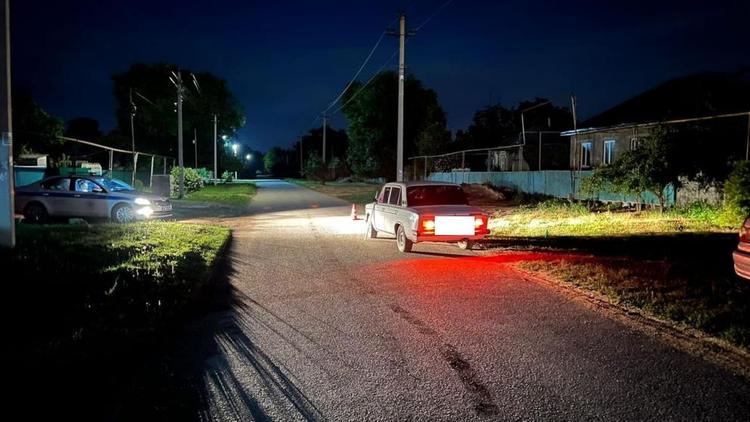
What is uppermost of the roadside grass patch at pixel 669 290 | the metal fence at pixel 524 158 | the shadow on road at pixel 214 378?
the metal fence at pixel 524 158

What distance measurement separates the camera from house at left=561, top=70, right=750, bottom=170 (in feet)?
71.6

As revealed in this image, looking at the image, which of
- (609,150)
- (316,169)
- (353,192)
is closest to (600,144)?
(609,150)

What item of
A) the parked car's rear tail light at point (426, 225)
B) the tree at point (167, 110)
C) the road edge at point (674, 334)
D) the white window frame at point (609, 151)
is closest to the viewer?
the road edge at point (674, 334)

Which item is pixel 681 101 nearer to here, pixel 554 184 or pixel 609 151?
pixel 609 151

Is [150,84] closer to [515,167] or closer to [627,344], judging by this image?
[515,167]

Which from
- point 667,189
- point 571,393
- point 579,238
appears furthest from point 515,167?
point 571,393

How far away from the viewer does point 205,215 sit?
22.1 m

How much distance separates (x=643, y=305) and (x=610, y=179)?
12.0 meters

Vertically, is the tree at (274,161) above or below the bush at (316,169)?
above

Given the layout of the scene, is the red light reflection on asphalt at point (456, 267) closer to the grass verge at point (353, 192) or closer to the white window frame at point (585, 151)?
the white window frame at point (585, 151)

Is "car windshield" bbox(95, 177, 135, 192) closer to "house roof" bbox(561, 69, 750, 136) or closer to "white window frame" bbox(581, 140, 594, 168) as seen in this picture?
"house roof" bbox(561, 69, 750, 136)

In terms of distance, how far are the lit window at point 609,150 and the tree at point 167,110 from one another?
164 ft

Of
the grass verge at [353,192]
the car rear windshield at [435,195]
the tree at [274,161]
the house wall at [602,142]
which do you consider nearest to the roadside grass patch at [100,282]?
the car rear windshield at [435,195]

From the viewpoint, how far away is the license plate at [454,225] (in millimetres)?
11008
